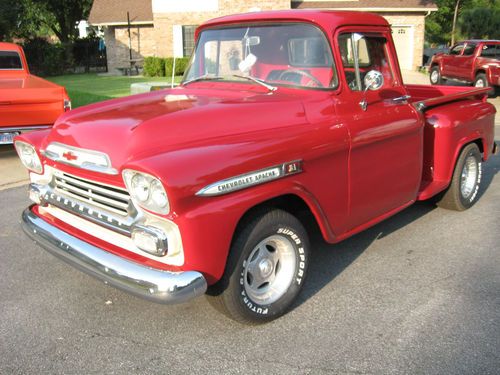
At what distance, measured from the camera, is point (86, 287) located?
12.2ft

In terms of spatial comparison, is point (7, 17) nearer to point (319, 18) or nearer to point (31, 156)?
→ point (31, 156)

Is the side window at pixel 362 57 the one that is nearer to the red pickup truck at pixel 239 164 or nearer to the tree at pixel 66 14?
the red pickup truck at pixel 239 164

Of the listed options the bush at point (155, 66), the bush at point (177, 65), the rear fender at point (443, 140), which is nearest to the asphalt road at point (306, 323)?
the rear fender at point (443, 140)

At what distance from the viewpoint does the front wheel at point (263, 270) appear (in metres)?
2.88

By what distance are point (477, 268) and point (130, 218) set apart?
276cm

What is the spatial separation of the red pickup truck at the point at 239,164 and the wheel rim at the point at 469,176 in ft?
3.67

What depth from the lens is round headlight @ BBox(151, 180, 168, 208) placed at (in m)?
2.55

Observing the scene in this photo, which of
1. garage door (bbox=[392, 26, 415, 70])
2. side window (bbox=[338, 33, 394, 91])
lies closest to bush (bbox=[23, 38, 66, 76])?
garage door (bbox=[392, 26, 415, 70])

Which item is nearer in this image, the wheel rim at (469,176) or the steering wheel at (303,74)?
the steering wheel at (303,74)

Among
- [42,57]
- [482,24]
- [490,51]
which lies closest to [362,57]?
[490,51]

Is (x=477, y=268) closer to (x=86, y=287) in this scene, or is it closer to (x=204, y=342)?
(x=204, y=342)

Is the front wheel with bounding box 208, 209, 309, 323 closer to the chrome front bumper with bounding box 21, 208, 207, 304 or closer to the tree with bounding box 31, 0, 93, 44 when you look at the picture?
the chrome front bumper with bounding box 21, 208, 207, 304

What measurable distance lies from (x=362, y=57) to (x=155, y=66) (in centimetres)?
1919

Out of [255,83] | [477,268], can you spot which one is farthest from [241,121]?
[477,268]
